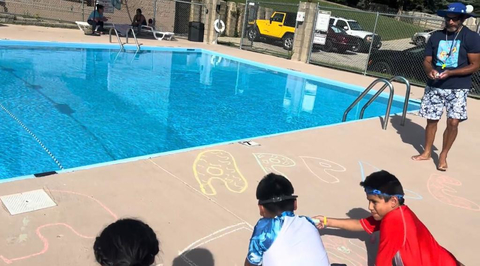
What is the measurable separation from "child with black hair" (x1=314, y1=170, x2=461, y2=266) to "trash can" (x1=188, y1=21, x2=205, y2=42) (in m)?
18.6

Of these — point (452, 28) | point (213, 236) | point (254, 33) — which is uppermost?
point (452, 28)

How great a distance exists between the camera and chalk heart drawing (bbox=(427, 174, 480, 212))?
4.24 m

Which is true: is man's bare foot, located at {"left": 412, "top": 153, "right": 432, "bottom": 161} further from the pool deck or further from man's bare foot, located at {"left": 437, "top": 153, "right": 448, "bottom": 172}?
man's bare foot, located at {"left": 437, "top": 153, "right": 448, "bottom": 172}

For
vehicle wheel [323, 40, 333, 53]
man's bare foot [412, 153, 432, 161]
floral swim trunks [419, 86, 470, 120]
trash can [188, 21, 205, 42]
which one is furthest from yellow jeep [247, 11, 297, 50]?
floral swim trunks [419, 86, 470, 120]

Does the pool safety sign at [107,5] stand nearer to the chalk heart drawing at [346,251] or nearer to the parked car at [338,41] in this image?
the parked car at [338,41]

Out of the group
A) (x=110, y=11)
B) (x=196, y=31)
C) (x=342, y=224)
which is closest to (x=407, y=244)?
(x=342, y=224)

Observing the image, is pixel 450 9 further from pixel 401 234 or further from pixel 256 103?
pixel 256 103

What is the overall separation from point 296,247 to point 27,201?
2.41 meters

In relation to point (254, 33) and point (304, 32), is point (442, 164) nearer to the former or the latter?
point (304, 32)

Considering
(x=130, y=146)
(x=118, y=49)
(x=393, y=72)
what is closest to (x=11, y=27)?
(x=118, y=49)

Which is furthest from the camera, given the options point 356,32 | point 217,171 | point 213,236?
point 356,32

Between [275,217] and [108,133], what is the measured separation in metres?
5.36

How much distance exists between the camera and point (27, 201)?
3283 millimetres

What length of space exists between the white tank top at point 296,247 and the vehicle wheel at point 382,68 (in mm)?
13334
